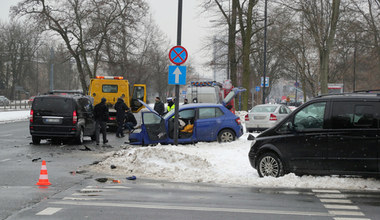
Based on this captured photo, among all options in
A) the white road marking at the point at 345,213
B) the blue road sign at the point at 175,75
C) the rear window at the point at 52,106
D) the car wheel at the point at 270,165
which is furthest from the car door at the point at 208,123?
the white road marking at the point at 345,213

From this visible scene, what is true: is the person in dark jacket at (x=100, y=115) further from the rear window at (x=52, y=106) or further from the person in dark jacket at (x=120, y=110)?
the person in dark jacket at (x=120, y=110)

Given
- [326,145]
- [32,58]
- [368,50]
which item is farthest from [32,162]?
[32,58]

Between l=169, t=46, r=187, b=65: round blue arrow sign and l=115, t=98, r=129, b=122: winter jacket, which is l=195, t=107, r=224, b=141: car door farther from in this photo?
l=115, t=98, r=129, b=122: winter jacket

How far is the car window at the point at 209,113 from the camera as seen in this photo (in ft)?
52.4

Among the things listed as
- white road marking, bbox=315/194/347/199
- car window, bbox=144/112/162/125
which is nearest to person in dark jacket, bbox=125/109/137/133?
car window, bbox=144/112/162/125

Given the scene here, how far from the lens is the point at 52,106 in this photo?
1652 cm

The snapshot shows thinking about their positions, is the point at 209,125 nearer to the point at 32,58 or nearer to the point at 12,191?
the point at 12,191

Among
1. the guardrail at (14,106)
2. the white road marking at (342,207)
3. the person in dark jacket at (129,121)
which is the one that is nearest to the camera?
the white road marking at (342,207)

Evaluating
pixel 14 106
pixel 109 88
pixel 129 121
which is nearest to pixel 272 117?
pixel 129 121

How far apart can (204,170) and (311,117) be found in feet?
8.98

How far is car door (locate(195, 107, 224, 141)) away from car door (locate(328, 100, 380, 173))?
7.13 m

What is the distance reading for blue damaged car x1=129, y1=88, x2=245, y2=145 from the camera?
15164mm

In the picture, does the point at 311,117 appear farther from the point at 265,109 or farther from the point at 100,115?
the point at 265,109

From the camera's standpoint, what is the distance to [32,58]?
248 feet
